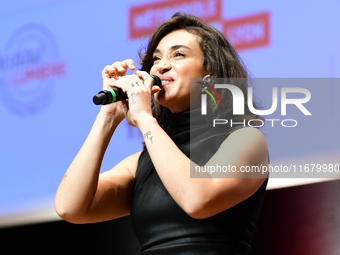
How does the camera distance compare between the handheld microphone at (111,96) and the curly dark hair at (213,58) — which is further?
the curly dark hair at (213,58)

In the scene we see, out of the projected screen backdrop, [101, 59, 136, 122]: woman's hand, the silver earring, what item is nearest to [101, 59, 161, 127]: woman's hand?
[101, 59, 136, 122]: woman's hand

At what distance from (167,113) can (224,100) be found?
0.71 ft

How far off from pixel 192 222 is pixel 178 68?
0.46 m

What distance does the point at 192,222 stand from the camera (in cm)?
145

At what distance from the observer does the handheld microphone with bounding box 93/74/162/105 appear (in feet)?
4.70

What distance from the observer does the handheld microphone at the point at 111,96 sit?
56.4 inches

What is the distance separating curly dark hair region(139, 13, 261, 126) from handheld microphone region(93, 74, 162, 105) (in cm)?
20

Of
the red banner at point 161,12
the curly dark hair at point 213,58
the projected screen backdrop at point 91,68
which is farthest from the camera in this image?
the red banner at point 161,12

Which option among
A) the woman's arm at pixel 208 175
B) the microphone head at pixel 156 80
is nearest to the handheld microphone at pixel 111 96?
the microphone head at pixel 156 80

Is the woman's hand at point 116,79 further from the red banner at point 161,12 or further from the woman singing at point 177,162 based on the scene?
the red banner at point 161,12

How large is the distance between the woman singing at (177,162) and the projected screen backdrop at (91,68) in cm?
31

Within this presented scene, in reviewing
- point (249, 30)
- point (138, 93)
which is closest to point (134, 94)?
point (138, 93)

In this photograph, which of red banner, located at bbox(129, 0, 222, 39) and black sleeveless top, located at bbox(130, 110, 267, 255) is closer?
black sleeveless top, located at bbox(130, 110, 267, 255)

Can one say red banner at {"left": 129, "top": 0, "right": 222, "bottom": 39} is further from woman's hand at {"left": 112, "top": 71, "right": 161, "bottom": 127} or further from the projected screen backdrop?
woman's hand at {"left": 112, "top": 71, "right": 161, "bottom": 127}
